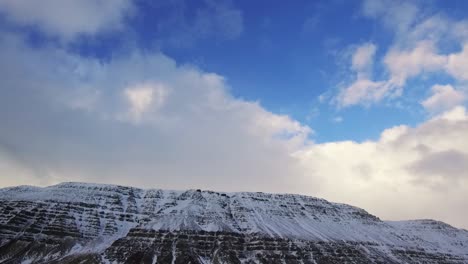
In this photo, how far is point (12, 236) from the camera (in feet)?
611

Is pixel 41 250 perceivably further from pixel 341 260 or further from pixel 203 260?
pixel 341 260

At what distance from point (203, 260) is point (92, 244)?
157 feet

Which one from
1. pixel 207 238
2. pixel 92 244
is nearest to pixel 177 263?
pixel 207 238

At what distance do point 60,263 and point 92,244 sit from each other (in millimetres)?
21831

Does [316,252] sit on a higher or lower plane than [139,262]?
higher

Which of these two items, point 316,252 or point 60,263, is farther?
point 316,252

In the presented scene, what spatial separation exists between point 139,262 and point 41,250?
4105cm

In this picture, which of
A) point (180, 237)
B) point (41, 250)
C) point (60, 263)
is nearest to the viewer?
point (60, 263)

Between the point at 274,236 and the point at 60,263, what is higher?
the point at 274,236

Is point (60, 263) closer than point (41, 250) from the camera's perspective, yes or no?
Yes

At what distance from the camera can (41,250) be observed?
178250 millimetres

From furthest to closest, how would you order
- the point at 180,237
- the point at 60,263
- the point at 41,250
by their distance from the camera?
the point at 180,237 → the point at 41,250 → the point at 60,263

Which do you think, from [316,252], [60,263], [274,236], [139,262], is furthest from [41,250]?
[316,252]

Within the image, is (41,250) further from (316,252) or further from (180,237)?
(316,252)
